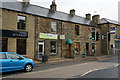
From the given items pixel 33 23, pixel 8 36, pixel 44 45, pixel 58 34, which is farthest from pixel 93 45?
pixel 8 36

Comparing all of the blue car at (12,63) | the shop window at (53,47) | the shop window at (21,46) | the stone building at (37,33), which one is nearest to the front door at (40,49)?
the stone building at (37,33)

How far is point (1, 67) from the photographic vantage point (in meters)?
8.48

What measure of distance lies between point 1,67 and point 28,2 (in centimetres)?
1381

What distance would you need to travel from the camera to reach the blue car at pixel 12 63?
8.63 metres

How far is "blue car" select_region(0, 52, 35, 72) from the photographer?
28.3 ft

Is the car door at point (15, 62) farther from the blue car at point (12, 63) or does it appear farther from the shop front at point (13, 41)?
the shop front at point (13, 41)

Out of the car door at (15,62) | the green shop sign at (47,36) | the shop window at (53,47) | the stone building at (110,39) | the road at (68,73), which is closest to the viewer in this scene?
the road at (68,73)

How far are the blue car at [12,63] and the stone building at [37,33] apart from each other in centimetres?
584

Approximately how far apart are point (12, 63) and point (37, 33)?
872 cm

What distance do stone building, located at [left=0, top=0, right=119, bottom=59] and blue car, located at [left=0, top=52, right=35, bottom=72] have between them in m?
5.84

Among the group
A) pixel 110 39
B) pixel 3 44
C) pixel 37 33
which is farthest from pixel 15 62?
pixel 110 39

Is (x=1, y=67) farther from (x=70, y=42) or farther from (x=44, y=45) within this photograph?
(x=70, y=42)

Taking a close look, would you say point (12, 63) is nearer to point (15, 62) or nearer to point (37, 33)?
point (15, 62)

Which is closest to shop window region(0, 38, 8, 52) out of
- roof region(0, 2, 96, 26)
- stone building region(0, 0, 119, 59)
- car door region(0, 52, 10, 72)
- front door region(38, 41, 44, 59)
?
stone building region(0, 0, 119, 59)
